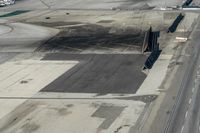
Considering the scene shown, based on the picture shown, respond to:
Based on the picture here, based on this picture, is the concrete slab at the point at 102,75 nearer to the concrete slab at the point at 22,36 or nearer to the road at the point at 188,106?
the road at the point at 188,106

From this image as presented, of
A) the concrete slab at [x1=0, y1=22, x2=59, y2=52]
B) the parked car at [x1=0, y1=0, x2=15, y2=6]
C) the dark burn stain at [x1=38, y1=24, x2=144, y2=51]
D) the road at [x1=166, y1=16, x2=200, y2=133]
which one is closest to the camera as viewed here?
the road at [x1=166, y1=16, x2=200, y2=133]

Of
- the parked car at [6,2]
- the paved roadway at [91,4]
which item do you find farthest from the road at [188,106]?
the parked car at [6,2]

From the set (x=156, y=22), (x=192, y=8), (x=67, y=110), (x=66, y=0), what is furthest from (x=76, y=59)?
(x=66, y=0)

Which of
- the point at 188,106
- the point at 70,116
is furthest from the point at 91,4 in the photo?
the point at 188,106

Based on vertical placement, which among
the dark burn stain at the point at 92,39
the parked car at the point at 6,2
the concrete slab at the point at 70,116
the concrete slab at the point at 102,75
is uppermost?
the concrete slab at the point at 70,116

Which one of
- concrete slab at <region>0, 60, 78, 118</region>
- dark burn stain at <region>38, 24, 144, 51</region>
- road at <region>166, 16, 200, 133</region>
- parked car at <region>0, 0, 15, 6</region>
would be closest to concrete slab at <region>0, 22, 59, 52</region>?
dark burn stain at <region>38, 24, 144, 51</region>

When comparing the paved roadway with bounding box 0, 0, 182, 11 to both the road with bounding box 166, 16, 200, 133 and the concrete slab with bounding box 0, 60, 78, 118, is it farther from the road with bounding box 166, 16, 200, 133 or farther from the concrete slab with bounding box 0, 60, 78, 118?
the road with bounding box 166, 16, 200, 133

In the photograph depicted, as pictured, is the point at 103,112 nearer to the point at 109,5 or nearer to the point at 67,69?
A: the point at 67,69

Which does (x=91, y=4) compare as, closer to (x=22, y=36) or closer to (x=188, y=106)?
(x=22, y=36)
